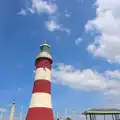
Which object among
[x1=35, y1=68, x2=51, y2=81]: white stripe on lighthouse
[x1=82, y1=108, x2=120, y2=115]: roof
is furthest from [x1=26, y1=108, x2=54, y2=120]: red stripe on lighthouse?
[x1=82, y1=108, x2=120, y2=115]: roof

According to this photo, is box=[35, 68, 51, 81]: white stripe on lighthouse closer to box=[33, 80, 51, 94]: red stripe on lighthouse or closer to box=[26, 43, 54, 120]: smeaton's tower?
box=[26, 43, 54, 120]: smeaton's tower

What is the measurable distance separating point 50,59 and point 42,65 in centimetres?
168

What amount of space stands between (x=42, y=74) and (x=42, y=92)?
7.53 ft

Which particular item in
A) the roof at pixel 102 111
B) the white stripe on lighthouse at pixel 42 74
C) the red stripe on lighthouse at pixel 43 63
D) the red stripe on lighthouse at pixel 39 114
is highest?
the red stripe on lighthouse at pixel 43 63

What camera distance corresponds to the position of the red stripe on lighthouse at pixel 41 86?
23.6m

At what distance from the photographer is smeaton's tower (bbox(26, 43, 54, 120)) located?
898 inches

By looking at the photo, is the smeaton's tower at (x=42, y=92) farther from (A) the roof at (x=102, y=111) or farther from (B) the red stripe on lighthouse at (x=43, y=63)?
(A) the roof at (x=102, y=111)

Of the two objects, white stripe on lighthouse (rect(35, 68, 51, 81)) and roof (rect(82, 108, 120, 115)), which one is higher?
white stripe on lighthouse (rect(35, 68, 51, 81))

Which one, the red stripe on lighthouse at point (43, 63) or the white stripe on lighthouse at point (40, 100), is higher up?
the red stripe on lighthouse at point (43, 63)

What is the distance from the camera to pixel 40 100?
907 inches

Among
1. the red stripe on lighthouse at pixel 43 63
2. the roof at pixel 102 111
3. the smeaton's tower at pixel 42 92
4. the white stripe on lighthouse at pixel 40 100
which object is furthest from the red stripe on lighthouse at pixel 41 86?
the roof at pixel 102 111

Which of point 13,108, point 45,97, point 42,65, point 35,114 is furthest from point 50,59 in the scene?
point 13,108

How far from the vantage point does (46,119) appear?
2269 centimetres

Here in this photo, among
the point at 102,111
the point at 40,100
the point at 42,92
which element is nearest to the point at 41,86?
the point at 42,92
